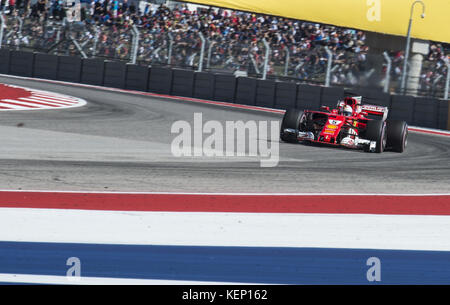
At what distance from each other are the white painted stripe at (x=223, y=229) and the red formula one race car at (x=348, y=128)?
204 inches

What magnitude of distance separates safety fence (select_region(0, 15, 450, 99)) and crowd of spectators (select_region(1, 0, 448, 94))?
0.03 metres

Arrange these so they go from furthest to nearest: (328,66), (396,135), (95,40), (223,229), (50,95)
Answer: (95,40)
(328,66)
(50,95)
(396,135)
(223,229)

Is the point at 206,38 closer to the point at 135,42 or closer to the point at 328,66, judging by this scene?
the point at 135,42

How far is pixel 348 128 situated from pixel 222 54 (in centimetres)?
929

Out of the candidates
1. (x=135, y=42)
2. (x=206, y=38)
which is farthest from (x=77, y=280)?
(x=135, y=42)

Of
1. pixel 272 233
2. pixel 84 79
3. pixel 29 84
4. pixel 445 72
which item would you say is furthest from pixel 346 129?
pixel 84 79

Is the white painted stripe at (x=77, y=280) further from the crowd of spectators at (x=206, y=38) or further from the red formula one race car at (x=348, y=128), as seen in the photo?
the crowd of spectators at (x=206, y=38)

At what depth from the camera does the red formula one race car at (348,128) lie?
1141 centimetres

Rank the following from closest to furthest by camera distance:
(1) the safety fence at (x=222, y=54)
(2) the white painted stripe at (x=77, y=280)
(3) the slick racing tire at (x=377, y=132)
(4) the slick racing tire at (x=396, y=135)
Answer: (2) the white painted stripe at (x=77, y=280)
(3) the slick racing tire at (x=377, y=132)
(4) the slick racing tire at (x=396, y=135)
(1) the safety fence at (x=222, y=54)

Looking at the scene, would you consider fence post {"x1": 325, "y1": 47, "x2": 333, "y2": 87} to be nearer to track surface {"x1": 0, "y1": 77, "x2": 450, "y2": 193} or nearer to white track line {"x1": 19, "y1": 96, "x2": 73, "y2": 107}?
track surface {"x1": 0, "y1": 77, "x2": 450, "y2": 193}

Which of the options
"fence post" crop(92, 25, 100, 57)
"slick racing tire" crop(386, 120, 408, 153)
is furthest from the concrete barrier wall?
"slick racing tire" crop(386, 120, 408, 153)

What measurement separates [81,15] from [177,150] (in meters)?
14.6

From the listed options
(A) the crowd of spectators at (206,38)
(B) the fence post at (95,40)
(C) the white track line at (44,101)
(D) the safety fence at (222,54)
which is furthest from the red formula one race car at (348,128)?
(B) the fence post at (95,40)

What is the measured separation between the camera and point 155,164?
8742 millimetres
